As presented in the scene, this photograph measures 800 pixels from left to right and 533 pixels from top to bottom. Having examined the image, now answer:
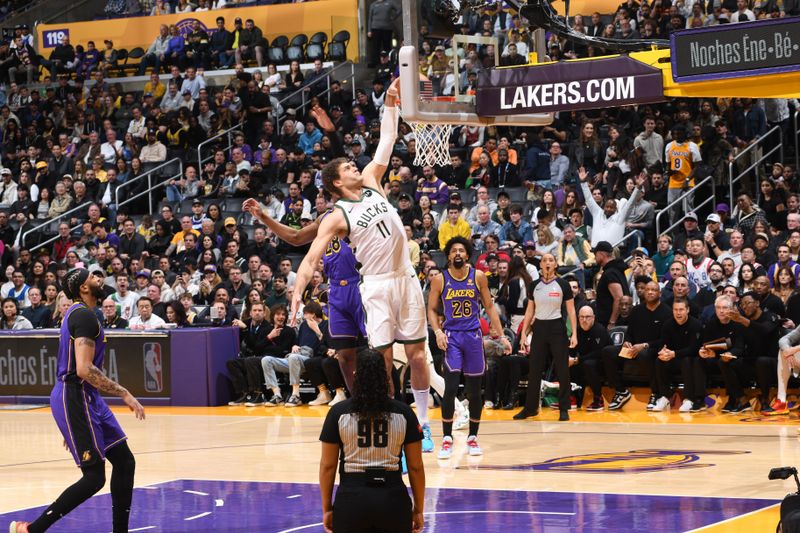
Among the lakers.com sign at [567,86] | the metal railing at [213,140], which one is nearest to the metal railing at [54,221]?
the metal railing at [213,140]

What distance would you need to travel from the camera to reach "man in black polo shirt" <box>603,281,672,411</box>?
15258 millimetres

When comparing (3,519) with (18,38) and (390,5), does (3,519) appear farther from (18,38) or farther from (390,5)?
(18,38)

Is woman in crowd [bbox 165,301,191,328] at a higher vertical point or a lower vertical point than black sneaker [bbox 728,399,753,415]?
higher

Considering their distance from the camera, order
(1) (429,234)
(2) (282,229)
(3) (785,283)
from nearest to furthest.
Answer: (2) (282,229), (3) (785,283), (1) (429,234)

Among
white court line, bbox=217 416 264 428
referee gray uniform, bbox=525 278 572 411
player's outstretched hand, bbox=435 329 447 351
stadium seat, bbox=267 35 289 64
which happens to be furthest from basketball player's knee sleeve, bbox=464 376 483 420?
stadium seat, bbox=267 35 289 64

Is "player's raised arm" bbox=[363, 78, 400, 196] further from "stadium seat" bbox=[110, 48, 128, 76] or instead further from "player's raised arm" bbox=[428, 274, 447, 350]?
"stadium seat" bbox=[110, 48, 128, 76]

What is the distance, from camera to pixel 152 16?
3036 cm

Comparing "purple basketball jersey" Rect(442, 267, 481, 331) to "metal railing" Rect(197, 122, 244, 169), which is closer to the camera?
"purple basketball jersey" Rect(442, 267, 481, 331)

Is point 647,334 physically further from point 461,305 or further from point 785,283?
point 461,305

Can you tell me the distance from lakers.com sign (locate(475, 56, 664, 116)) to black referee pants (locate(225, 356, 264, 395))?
281 inches

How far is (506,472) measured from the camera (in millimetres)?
10953

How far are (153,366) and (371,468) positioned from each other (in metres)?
12.2

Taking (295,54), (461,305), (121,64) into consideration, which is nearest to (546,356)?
(461,305)

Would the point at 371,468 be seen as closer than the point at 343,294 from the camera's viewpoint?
Yes
